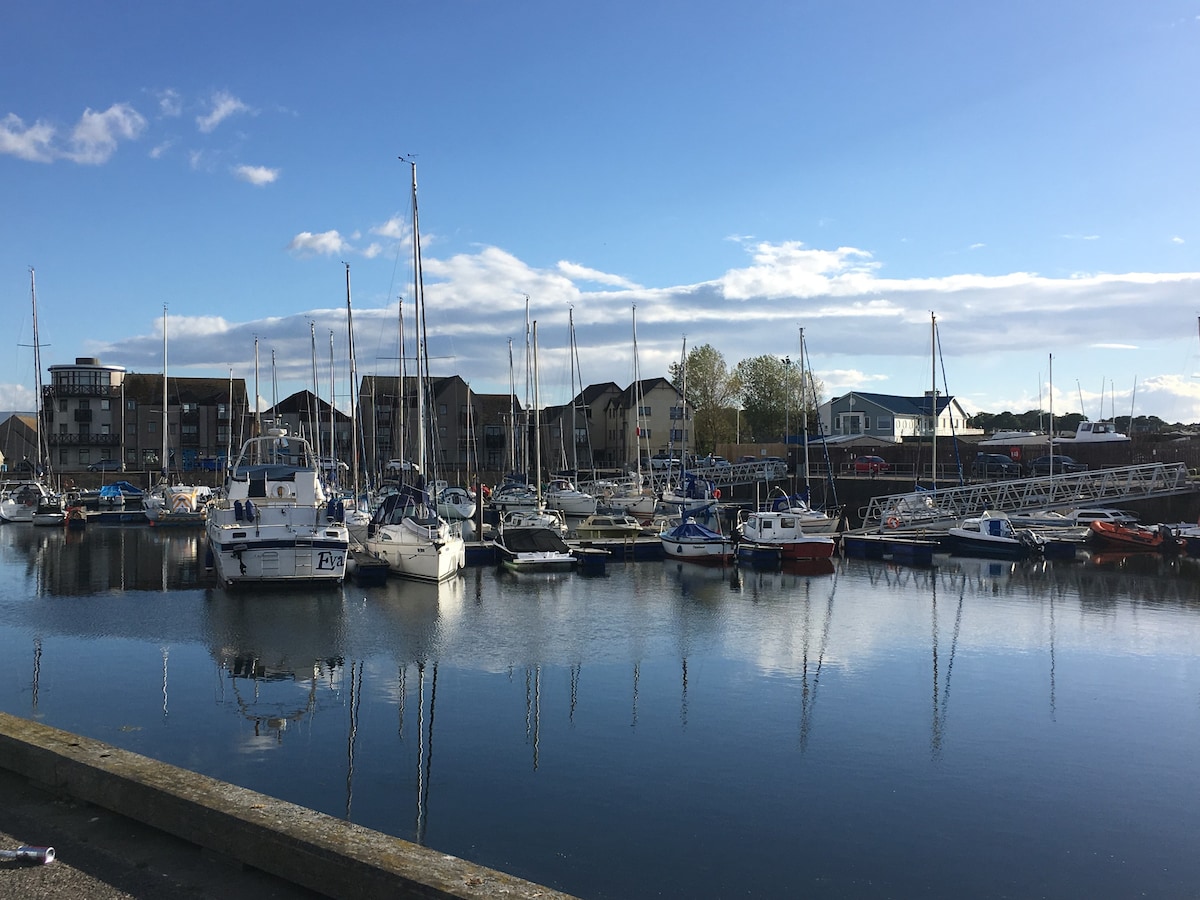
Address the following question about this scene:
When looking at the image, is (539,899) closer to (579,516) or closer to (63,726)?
(63,726)

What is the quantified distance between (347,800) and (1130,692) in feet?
60.1

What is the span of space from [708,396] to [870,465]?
4026cm

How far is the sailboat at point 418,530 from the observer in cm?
3950

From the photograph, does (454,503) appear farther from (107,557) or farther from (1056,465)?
(1056,465)

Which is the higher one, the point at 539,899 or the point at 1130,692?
the point at 539,899

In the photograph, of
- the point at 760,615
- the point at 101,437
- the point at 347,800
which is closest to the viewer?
the point at 347,800

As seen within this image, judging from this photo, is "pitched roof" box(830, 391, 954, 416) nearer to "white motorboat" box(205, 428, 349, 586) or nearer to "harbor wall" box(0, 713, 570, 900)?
"white motorboat" box(205, 428, 349, 586)

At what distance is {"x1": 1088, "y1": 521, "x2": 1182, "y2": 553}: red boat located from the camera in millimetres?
54281

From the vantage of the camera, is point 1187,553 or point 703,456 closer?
point 1187,553

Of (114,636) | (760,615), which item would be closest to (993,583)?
(760,615)

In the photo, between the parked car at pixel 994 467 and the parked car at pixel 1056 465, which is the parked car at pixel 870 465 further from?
the parked car at pixel 1056 465

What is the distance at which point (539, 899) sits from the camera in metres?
8.12

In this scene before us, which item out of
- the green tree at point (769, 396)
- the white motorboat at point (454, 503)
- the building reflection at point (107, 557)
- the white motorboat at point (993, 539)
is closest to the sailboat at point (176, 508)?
the building reflection at point (107, 557)

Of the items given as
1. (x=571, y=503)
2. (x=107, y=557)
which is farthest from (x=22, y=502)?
(x=571, y=503)
